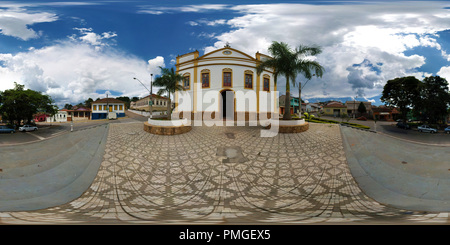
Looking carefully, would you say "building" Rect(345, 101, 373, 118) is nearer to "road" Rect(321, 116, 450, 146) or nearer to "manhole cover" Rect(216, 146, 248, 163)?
"road" Rect(321, 116, 450, 146)

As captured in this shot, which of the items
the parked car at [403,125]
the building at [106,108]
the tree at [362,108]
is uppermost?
the building at [106,108]

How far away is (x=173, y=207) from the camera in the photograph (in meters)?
2.45

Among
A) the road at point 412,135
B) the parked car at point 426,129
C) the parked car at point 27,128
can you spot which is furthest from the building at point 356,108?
the parked car at point 27,128

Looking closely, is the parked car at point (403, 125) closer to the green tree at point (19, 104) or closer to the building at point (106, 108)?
the green tree at point (19, 104)

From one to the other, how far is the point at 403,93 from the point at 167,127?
5694 millimetres

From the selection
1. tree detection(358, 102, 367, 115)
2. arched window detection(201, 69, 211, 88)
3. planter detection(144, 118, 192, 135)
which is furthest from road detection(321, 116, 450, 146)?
arched window detection(201, 69, 211, 88)

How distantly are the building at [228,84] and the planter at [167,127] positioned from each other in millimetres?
2985

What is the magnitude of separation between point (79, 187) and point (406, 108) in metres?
6.75

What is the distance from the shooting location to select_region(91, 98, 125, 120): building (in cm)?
1168

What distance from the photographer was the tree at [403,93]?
3162mm

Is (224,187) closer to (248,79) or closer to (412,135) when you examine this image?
(412,135)

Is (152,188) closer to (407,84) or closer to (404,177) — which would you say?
(404,177)

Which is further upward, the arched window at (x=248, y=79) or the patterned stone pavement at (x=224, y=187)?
the arched window at (x=248, y=79)

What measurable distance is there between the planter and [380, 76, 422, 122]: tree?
510 centimetres
